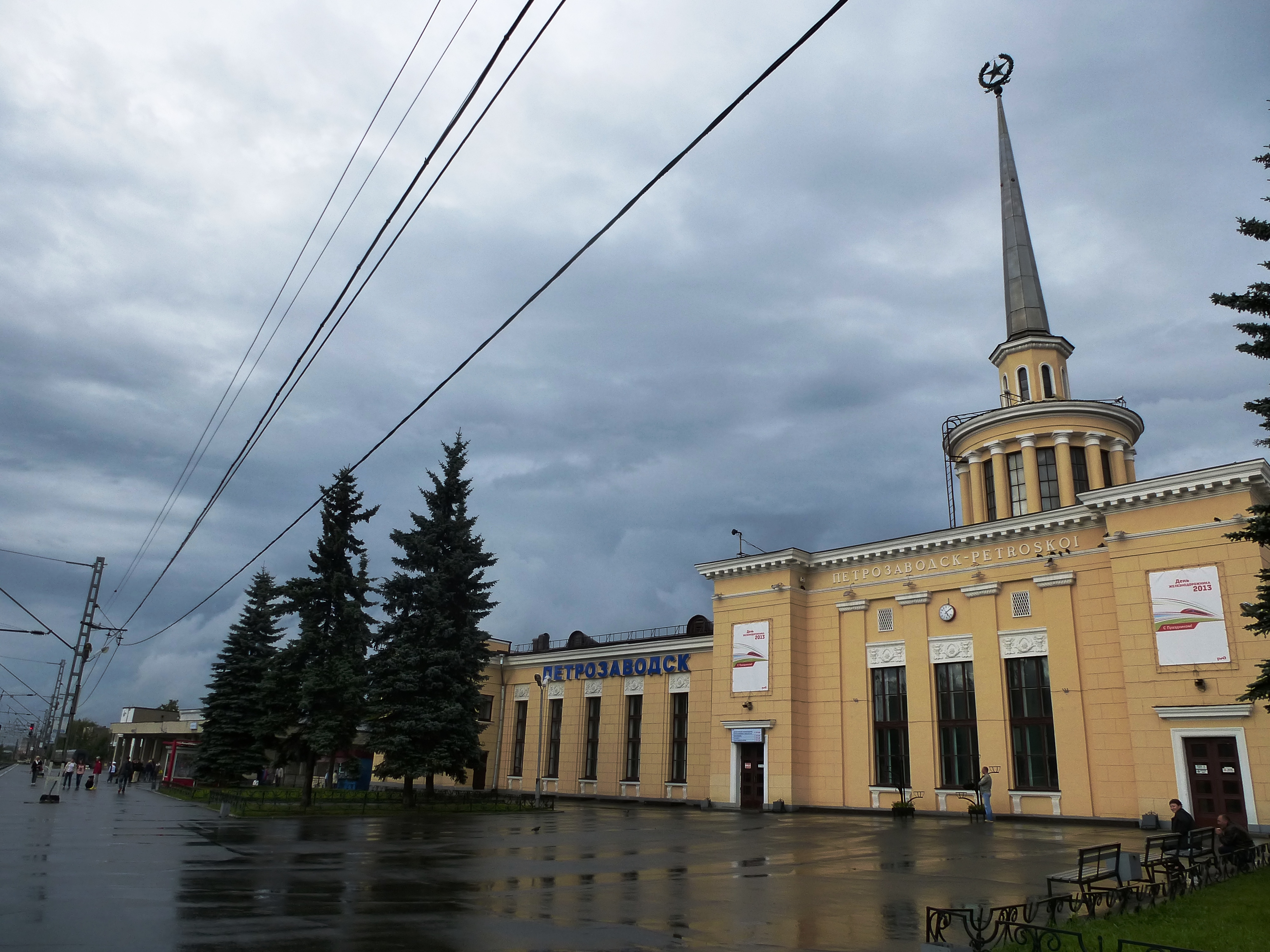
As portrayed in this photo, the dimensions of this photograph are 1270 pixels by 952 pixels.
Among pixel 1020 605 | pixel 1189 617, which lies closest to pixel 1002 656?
pixel 1020 605

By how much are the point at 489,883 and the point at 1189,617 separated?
23276 millimetres

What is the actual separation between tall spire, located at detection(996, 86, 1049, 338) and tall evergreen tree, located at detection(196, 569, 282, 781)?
39.2 meters

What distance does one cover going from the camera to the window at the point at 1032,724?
29.3 meters

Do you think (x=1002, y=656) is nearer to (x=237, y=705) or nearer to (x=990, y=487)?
(x=990, y=487)

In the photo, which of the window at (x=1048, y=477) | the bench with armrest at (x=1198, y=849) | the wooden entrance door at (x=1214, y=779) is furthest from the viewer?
the window at (x=1048, y=477)

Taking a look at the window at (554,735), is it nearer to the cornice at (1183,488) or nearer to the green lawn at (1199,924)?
the cornice at (1183,488)

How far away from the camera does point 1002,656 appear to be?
3108 centimetres

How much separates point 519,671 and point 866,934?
4212cm

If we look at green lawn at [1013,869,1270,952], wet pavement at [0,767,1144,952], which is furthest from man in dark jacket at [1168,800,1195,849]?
green lawn at [1013,869,1270,952]

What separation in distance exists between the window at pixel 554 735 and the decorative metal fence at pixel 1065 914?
37324mm

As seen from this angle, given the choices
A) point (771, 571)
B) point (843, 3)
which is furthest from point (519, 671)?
point (843, 3)

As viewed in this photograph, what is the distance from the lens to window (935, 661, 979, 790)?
102 feet

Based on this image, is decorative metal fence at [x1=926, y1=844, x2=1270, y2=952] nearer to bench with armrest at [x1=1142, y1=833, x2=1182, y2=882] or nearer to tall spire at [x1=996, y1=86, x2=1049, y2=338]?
bench with armrest at [x1=1142, y1=833, x2=1182, y2=882]

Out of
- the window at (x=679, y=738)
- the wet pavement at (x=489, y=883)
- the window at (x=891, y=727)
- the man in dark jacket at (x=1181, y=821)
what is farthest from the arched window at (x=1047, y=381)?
the man in dark jacket at (x=1181, y=821)
